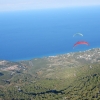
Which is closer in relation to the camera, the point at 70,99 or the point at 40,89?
the point at 70,99

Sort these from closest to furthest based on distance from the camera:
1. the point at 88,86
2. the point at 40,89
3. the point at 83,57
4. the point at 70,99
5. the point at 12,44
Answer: the point at 70,99 → the point at 88,86 → the point at 40,89 → the point at 83,57 → the point at 12,44

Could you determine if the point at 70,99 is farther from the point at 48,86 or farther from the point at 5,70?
the point at 5,70

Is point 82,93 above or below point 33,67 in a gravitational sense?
below

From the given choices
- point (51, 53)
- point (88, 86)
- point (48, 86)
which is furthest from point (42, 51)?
point (88, 86)

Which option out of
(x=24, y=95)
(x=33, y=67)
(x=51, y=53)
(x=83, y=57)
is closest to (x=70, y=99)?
(x=24, y=95)

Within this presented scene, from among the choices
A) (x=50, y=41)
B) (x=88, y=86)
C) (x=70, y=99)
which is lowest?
(x=70, y=99)

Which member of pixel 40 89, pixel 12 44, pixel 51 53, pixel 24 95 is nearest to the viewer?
pixel 24 95

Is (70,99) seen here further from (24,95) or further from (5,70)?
(5,70)
